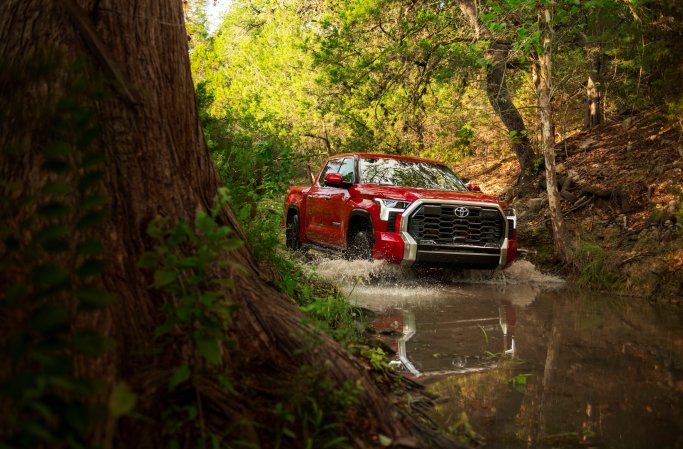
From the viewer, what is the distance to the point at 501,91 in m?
14.5

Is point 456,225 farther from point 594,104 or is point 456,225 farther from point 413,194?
point 594,104

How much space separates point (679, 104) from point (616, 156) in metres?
3.64

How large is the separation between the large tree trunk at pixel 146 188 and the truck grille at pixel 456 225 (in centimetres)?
608

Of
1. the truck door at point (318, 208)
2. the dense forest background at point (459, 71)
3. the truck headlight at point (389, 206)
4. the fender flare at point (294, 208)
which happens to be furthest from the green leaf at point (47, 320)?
the fender flare at point (294, 208)

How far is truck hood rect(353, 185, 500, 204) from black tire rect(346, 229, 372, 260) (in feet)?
1.96

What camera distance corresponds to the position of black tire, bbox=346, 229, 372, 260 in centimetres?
1024

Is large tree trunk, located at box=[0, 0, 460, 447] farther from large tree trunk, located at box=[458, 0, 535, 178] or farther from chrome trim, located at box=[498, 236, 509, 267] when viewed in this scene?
large tree trunk, located at box=[458, 0, 535, 178]

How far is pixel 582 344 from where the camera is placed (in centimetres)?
650

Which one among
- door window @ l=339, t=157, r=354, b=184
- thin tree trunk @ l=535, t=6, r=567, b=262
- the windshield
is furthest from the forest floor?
door window @ l=339, t=157, r=354, b=184

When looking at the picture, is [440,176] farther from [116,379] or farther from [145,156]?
[116,379]

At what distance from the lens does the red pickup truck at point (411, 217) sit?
985 cm

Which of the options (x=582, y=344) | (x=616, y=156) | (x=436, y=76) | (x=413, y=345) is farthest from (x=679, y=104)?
(x=413, y=345)

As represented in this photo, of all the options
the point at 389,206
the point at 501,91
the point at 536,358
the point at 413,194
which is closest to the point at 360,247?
the point at 389,206

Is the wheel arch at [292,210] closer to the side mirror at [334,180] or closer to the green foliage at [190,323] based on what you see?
the side mirror at [334,180]
